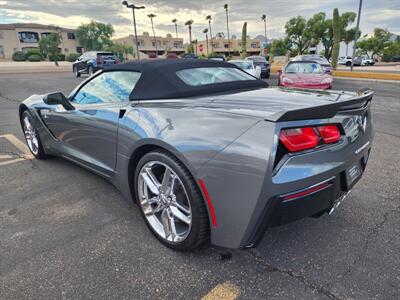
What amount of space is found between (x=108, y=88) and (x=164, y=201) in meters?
1.36

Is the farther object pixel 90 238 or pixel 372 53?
pixel 372 53

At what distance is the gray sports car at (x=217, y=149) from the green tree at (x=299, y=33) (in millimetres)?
54662

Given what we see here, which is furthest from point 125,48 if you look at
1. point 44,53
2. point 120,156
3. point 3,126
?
point 120,156

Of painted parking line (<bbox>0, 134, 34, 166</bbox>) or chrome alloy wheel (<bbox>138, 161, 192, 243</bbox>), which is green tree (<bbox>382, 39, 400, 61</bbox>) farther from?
chrome alloy wheel (<bbox>138, 161, 192, 243</bbox>)

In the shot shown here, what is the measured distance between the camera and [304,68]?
34.6 feet

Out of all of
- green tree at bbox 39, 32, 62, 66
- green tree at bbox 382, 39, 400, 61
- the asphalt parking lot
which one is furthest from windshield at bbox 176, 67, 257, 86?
green tree at bbox 382, 39, 400, 61

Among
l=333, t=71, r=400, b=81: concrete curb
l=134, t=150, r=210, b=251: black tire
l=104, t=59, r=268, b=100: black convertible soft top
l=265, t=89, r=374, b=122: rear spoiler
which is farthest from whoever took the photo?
l=333, t=71, r=400, b=81: concrete curb

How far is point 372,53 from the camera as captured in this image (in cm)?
5950

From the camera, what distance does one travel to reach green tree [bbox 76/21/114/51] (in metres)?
70.9

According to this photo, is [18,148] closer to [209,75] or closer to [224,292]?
[209,75]

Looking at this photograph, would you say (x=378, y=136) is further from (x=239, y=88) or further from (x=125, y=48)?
(x=125, y=48)

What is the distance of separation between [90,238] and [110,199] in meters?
0.67

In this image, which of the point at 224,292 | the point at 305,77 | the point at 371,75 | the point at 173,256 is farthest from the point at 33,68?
the point at 224,292

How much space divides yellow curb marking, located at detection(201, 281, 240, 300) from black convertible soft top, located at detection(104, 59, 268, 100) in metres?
1.43
